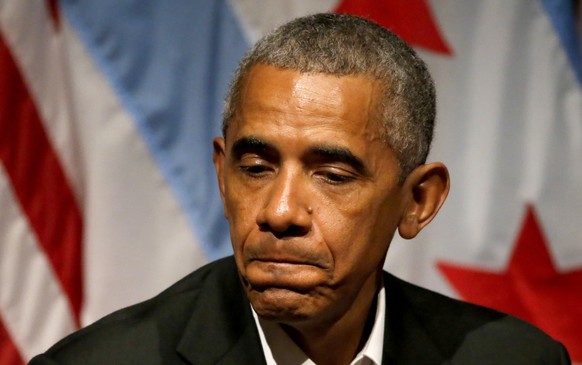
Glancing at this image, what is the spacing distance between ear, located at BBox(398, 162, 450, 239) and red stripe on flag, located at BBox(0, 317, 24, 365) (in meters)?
1.22

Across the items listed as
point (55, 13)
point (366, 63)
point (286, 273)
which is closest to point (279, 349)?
point (286, 273)

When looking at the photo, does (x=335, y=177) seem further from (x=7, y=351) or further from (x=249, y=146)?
(x=7, y=351)

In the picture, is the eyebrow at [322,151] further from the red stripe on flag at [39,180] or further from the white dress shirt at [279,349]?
the red stripe on flag at [39,180]

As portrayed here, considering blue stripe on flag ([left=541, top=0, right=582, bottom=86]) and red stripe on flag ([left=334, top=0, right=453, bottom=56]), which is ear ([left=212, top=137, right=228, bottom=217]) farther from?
blue stripe on flag ([left=541, top=0, right=582, bottom=86])

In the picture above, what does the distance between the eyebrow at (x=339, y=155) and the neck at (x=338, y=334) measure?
25 centimetres

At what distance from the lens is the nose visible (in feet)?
4.54

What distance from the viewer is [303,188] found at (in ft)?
4.65

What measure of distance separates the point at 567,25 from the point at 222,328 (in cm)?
176

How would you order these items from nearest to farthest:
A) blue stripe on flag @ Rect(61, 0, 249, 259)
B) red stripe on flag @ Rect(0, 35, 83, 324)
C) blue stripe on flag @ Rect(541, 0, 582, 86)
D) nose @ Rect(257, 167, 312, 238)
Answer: nose @ Rect(257, 167, 312, 238) → red stripe on flag @ Rect(0, 35, 83, 324) → blue stripe on flag @ Rect(61, 0, 249, 259) → blue stripe on flag @ Rect(541, 0, 582, 86)

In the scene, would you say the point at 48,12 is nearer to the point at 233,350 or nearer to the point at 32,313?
the point at 32,313

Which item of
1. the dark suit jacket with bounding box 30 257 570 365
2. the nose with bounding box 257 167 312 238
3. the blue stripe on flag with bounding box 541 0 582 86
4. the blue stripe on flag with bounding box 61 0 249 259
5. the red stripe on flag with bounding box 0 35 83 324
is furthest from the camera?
the blue stripe on flag with bounding box 541 0 582 86

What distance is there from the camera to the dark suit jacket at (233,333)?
1556 millimetres

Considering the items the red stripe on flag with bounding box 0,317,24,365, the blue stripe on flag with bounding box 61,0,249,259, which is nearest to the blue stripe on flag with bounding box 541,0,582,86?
the blue stripe on flag with bounding box 61,0,249,259

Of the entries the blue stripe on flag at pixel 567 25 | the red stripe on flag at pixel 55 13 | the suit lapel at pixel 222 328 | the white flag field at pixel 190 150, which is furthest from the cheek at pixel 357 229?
the blue stripe on flag at pixel 567 25
